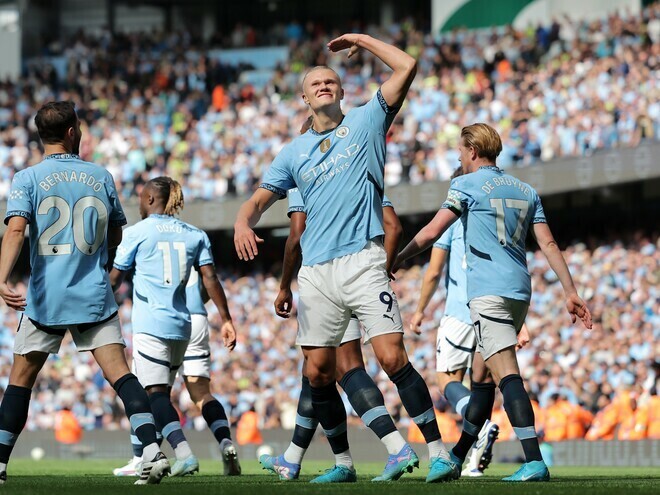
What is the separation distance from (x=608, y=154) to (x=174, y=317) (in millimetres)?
14354

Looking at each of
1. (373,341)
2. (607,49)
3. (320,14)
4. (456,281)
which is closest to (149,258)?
(456,281)

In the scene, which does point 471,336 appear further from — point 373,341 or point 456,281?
point 373,341

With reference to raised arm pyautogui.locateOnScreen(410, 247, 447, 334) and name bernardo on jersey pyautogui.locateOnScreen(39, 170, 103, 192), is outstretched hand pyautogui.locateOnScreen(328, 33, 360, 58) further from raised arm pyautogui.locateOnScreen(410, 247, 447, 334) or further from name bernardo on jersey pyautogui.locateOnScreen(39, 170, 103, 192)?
raised arm pyautogui.locateOnScreen(410, 247, 447, 334)

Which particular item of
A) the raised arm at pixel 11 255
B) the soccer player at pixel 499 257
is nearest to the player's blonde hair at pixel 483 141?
the soccer player at pixel 499 257

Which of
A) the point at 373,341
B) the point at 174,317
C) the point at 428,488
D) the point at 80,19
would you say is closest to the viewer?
the point at 428,488

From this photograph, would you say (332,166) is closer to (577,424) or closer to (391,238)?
(391,238)

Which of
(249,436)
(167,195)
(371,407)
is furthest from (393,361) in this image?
(249,436)

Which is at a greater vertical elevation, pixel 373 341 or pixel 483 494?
pixel 373 341

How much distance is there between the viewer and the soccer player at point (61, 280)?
769 centimetres

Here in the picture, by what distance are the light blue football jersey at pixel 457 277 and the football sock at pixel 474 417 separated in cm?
178

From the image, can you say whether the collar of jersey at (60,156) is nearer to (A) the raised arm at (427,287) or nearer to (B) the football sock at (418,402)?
(B) the football sock at (418,402)

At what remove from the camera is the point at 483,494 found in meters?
6.28

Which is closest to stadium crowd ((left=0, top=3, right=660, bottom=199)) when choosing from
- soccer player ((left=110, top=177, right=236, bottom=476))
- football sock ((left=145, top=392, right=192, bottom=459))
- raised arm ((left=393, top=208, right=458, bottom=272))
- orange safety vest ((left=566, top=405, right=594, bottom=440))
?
orange safety vest ((left=566, top=405, right=594, bottom=440))

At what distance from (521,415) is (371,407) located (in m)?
0.95
